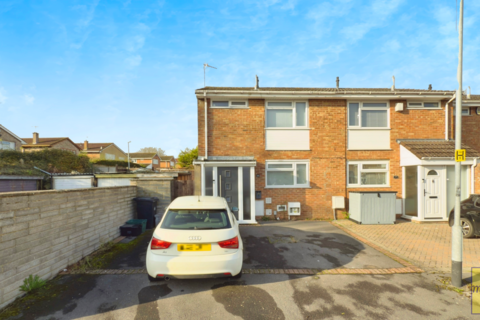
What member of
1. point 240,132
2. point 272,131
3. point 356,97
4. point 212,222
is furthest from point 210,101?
point 212,222

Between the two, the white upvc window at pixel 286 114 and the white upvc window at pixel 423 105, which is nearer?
the white upvc window at pixel 286 114

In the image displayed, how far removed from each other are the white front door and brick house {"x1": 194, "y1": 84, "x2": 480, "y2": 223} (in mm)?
475

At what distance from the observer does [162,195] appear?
8.97 meters

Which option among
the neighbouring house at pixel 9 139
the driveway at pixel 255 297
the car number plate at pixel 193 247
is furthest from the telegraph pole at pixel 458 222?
the neighbouring house at pixel 9 139

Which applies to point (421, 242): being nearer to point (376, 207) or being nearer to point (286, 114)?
point (376, 207)

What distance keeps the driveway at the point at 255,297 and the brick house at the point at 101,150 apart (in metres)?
48.5

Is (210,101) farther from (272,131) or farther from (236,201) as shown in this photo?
(236,201)

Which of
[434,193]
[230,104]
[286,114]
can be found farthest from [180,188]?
[434,193]

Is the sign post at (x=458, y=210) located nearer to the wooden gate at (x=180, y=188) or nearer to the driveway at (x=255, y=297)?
the driveway at (x=255, y=297)

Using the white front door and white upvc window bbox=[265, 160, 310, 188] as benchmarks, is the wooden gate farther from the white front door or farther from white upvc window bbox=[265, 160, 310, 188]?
the white front door

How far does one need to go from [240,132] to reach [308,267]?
6.29m

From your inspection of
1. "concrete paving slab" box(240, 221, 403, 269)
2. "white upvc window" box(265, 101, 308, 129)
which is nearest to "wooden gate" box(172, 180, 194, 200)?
"concrete paving slab" box(240, 221, 403, 269)

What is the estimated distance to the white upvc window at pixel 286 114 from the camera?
32.9 ft

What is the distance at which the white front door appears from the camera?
896cm
